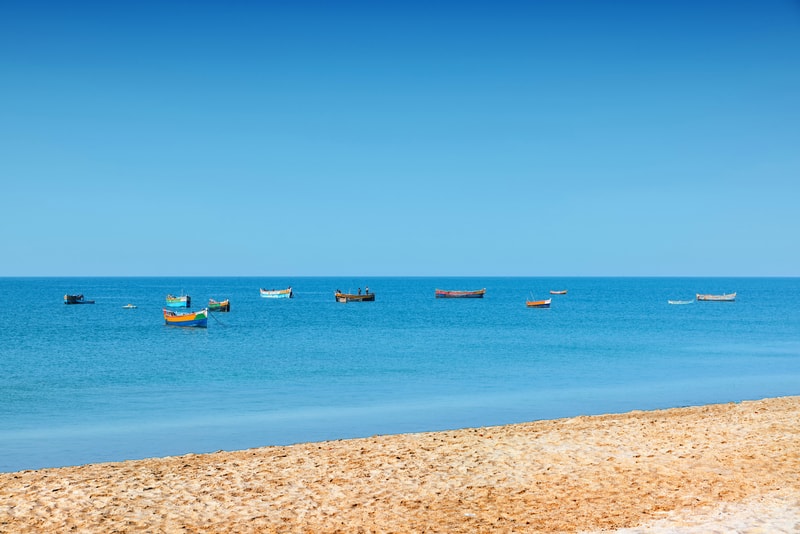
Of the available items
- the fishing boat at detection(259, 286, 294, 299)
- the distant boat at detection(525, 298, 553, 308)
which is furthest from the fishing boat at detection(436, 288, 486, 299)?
the distant boat at detection(525, 298, 553, 308)

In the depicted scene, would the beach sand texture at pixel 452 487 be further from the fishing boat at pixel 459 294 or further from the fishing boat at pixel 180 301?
the fishing boat at pixel 459 294

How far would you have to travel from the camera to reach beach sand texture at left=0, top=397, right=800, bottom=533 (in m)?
9.95

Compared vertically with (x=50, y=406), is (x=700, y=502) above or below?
above

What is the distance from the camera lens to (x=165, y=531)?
9.70 meters

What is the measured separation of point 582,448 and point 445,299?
388 feet

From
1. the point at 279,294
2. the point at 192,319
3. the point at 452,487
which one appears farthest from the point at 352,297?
the point at 452,487

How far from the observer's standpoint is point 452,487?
38.7 ft

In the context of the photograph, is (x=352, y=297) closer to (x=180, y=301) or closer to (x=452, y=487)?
(x=180, y=301)

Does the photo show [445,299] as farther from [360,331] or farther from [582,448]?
[582,448]

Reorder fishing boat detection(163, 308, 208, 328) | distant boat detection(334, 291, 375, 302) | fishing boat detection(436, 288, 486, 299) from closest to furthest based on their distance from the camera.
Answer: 1. fishing boat detection(163, 308, 208, 328)
2. distant boat detection(334, 291, 375, 302)
3. fishing boat detection(436, 288, 486, 299)

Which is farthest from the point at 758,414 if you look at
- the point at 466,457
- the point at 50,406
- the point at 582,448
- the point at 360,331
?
the point at 360,331

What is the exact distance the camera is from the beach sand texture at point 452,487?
995 centimetres

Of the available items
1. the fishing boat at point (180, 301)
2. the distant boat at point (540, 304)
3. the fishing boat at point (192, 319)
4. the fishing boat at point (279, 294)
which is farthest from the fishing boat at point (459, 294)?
the fishing boat at point (192, 319)

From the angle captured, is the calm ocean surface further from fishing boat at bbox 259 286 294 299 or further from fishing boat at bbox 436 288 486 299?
fishing boat at bbox 436 288 486 299
